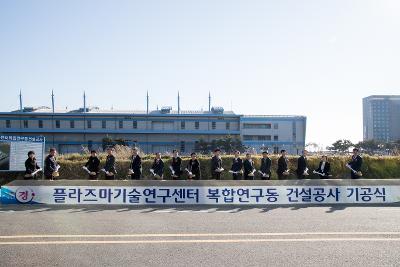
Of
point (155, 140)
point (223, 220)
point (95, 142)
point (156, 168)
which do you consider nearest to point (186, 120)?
point (155, 140)

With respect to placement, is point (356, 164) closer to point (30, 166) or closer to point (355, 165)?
point (355, 165)

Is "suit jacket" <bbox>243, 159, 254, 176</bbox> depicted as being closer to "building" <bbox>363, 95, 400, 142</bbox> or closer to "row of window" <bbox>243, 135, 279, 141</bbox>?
"row of window" <bbox>243, 135, 279, 141</bbox>

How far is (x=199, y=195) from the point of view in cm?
1452

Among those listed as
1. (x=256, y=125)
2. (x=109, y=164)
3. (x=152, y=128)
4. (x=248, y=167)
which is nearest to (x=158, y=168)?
(x=109, y=164)

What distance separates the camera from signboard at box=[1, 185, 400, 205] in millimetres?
14219

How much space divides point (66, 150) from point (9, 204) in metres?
62.5

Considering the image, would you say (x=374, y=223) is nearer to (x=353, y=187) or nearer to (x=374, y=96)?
(x=353, y=187)

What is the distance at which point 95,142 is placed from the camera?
75250mm

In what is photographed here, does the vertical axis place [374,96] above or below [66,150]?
above

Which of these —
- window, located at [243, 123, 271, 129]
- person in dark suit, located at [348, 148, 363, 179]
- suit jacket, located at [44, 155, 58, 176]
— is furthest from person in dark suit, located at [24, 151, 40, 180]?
window, located at [243, 123, 271, 129]

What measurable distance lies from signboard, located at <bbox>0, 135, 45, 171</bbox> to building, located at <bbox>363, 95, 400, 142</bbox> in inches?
4948

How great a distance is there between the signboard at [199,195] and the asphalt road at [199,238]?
1432mm

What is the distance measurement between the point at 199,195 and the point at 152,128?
2457 inches

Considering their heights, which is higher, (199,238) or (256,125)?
(256,125)
